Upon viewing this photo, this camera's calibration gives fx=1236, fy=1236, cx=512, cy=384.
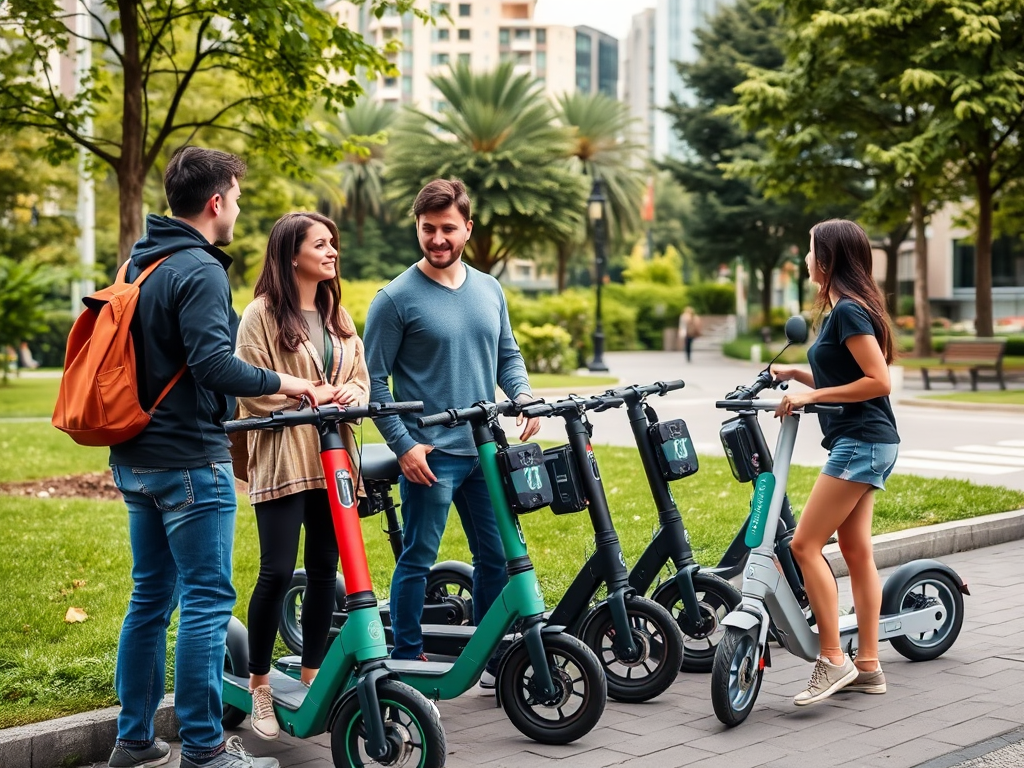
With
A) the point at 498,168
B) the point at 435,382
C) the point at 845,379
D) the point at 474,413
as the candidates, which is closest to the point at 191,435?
the point at 474,413

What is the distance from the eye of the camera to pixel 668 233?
316 ft

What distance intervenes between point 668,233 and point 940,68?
69.5m

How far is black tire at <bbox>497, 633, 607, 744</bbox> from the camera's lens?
4273 millimetres

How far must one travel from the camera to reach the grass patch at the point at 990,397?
19.7m

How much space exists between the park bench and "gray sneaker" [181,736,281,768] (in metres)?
21.7

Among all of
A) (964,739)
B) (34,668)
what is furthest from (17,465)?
(964,739)

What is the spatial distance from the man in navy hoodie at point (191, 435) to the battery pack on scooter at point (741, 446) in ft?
6.11

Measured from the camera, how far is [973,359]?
24906mm

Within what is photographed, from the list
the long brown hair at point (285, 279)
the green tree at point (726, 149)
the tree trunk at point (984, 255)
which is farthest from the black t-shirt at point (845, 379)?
the green tree at point (726, 149)

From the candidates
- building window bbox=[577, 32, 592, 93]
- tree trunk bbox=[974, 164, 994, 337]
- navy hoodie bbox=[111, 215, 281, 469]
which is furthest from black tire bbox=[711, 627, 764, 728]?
building window bbox=[577, 32, 592, 93]

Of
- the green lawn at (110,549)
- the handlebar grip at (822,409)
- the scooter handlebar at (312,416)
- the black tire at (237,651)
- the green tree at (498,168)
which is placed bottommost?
the green lawn at (110,549)

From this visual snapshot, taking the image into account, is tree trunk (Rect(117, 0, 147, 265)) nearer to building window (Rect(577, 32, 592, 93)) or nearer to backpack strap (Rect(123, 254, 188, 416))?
backpack strap (Rect(123, 254, 188, 416))

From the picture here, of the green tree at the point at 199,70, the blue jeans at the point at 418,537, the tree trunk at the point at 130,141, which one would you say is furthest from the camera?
the tree trunk at the point at 130,141

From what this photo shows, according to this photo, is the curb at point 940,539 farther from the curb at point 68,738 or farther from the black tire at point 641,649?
the curb at point 68,738
